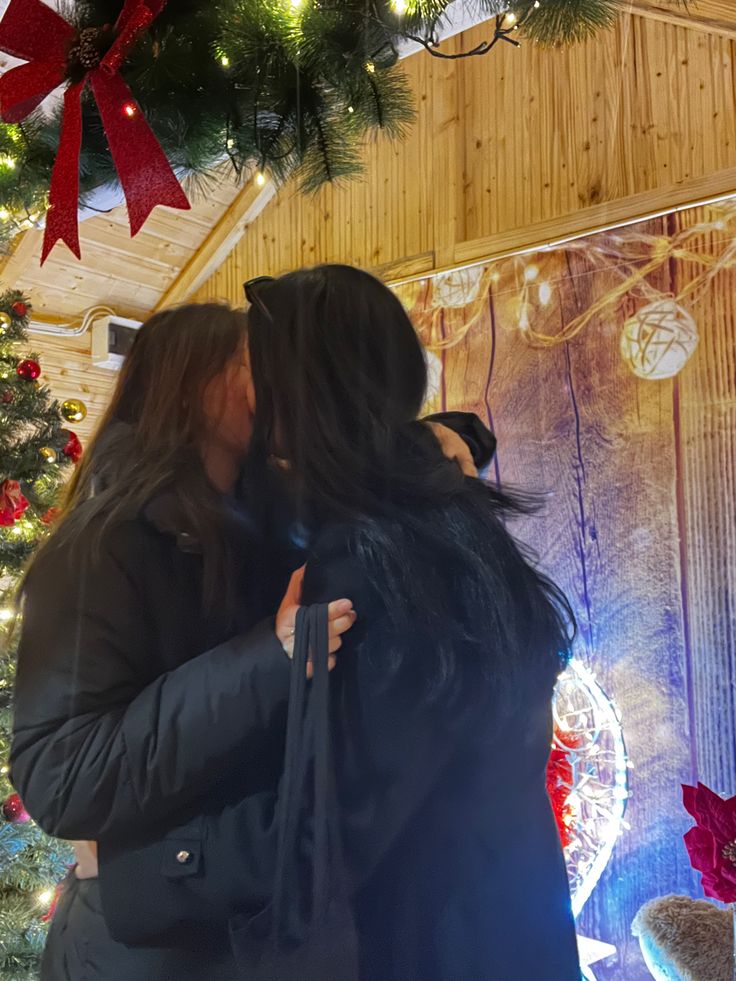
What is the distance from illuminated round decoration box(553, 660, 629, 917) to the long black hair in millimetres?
33

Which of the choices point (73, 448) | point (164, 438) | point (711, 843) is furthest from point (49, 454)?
point (711, 843)

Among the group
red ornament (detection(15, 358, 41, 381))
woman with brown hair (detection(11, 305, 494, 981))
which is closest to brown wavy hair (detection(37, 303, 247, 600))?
woman with brown hair (detection(11, 305, 494, 981))

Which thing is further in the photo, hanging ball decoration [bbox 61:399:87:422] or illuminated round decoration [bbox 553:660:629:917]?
hanging ball decoration [bbox 61:399:87:422]

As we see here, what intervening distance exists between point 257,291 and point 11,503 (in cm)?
32

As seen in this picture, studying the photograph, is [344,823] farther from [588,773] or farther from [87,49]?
[87,49]

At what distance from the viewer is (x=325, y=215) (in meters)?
0.76

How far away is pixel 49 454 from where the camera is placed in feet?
2.50

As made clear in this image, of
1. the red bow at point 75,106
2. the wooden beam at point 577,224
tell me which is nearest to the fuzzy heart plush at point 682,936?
the wooden beam at point 577,224

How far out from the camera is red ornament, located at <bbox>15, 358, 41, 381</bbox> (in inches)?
30.1

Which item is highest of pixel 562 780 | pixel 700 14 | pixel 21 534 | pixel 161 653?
pixel 700 14

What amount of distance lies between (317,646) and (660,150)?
1.62 ft

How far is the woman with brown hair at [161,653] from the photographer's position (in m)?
0.60

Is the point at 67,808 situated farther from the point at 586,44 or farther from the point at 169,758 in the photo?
the point at 586,44

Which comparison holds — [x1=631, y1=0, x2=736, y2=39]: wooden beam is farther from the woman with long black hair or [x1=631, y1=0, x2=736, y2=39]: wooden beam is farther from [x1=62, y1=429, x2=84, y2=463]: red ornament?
[x1=62, y1=429, x2=84, y2=463]: red ornament
